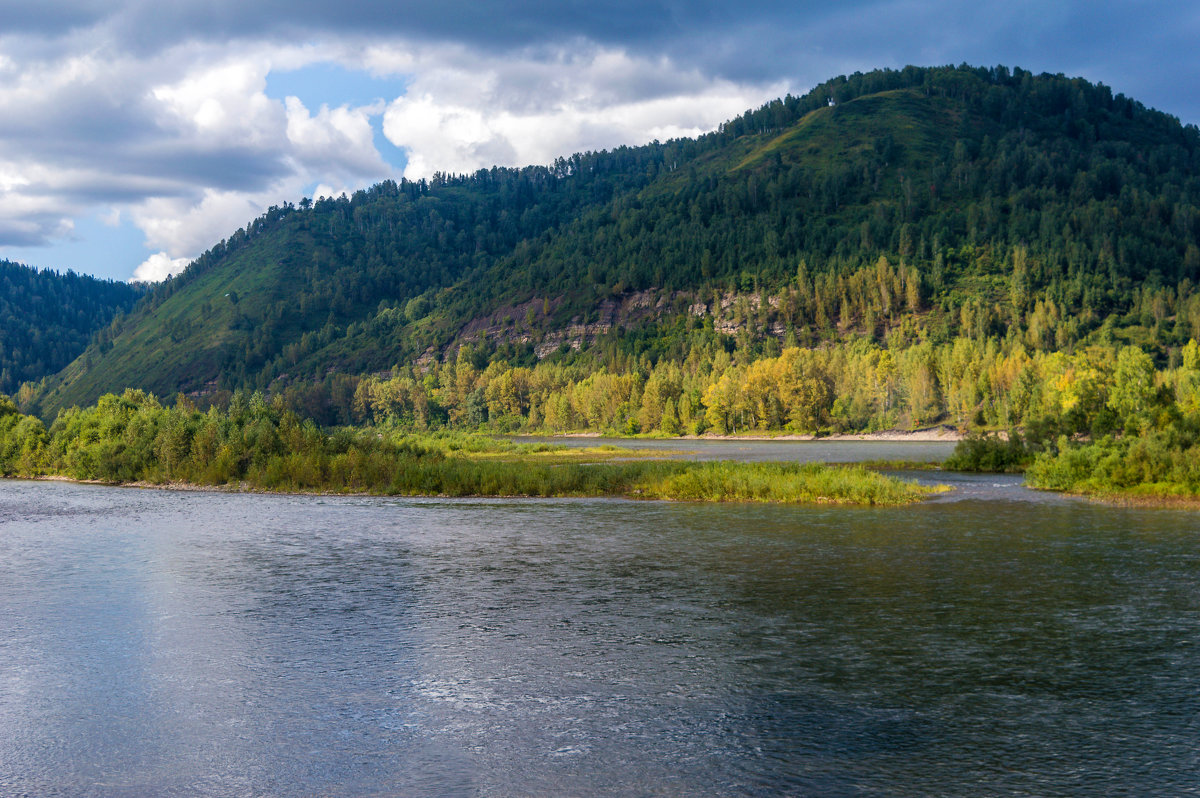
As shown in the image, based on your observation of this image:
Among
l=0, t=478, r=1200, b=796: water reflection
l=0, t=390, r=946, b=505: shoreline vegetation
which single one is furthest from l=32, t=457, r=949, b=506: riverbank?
l=0, t=478, r=1200, b=796: water reflection

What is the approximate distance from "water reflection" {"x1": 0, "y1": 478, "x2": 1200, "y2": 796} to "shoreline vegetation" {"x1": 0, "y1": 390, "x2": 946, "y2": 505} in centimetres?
2208

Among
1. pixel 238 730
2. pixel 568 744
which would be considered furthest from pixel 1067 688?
pixel 238 730

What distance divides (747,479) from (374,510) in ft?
97.7

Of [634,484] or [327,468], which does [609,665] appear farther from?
[327,468]

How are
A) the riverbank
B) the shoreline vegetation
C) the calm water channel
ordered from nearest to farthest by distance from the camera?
1. the calm water channel
2. the riverbank
3. the shoreline vegetation

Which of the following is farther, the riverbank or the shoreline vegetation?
the shoreline vegetation

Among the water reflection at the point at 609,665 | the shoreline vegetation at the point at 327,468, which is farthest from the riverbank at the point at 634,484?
the water reflection at the point at 609,665

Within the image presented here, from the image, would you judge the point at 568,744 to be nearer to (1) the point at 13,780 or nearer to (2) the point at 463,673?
(2) the point at 463,673

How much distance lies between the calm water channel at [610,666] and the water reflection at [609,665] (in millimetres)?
110

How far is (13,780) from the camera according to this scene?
18.7 metres

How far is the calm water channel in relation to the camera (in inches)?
748

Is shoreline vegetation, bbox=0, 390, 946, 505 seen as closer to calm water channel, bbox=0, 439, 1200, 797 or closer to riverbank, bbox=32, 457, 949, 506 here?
riverbank, bbox=32, 457, 949, 506

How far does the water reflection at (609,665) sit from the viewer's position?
62.6ft

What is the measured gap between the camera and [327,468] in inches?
3452
